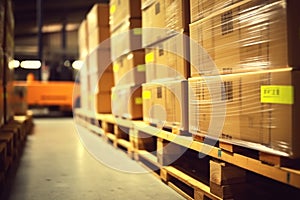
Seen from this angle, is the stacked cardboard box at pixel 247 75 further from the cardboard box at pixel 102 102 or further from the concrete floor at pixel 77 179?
the cardboard box at pixel 102 102

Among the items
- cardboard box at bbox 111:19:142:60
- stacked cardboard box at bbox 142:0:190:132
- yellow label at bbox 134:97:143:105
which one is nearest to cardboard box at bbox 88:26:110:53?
cardboard box at bbox 111:19:142:60

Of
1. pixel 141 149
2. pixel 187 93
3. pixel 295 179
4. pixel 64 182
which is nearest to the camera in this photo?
pixel 295 179

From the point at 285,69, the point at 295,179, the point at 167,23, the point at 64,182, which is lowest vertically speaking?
the point at 64,182

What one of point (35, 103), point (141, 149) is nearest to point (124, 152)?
point (141, 149)

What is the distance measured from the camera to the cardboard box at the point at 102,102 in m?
5.83

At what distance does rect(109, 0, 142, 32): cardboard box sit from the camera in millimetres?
4031

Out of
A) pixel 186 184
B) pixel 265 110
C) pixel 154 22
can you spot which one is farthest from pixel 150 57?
pixel 265 110

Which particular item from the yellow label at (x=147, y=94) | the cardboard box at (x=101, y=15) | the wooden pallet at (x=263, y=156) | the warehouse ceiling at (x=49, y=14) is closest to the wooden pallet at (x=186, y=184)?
the wooden pallet at (x=263, y=156)

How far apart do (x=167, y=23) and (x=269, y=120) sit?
1509 millimetres

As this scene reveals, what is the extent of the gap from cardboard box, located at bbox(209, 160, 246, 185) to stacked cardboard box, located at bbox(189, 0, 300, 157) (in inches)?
7.1

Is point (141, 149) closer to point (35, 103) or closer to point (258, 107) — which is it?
point (258, 107)

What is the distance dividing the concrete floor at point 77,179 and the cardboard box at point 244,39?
1.13 m

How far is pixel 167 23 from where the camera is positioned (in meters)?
2.97

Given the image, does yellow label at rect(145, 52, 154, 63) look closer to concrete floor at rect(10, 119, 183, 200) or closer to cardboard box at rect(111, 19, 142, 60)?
cardboard box at rect(111, 19, 142, 60)
